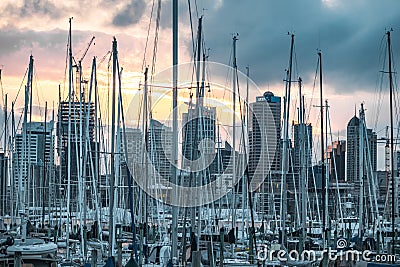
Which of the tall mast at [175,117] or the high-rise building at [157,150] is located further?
the high-rise building at [157,150]

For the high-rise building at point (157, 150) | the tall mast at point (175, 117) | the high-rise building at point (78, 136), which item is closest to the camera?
the tall mast at point (175, 117)

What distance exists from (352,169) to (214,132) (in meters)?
37.8

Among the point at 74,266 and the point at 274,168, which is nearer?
the point at 74,266

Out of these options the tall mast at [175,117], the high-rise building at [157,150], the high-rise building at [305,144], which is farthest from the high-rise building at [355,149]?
the tall mast at [175,117]

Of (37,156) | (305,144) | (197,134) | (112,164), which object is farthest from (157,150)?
(37,156)

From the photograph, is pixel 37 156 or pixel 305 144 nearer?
pixel 305 144

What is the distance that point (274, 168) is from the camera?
4900 centimetres

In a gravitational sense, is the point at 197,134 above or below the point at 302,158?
above

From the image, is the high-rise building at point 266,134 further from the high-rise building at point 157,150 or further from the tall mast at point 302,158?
the high-rise building at point 157,150

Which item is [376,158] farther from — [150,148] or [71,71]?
[71,71]

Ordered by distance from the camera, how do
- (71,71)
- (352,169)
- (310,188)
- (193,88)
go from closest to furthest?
(193,88) → (71,71) → (310,188) → (352,169)

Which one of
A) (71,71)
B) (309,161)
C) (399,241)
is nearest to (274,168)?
(309,161)

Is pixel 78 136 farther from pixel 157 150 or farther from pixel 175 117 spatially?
pixel 175 117

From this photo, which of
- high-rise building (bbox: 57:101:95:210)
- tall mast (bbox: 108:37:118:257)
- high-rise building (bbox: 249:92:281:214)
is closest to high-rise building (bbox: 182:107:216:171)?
tall mast (bbox: 108:37:118:257)
